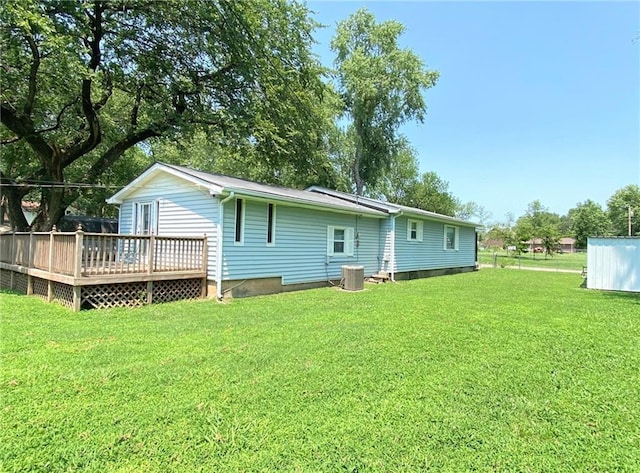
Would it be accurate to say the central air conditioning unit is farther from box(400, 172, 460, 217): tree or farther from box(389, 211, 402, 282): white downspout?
box(400, 172, 460, 217): tree

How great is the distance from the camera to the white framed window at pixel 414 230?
15008 millimetres

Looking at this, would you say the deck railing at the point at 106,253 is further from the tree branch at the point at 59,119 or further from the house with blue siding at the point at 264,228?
the tree branch at the point at 59,119

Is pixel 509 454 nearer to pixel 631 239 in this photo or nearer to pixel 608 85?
pixel 631 239

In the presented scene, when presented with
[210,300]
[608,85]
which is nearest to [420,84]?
[608,85]

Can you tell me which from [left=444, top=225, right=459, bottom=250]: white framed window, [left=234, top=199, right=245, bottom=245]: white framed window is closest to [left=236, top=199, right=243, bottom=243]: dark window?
[left=234, top=199, right=245, bottom=245]: white framed window

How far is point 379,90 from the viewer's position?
26.0 metres

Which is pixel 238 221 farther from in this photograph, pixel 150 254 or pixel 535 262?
pixel 535 262

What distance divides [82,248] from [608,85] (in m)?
17.1

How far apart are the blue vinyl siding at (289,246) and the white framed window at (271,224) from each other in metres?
0.09

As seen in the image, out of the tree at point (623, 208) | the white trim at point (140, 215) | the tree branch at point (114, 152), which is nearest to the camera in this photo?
the white trim at point (140, 215)

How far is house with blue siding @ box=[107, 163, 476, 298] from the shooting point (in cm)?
895

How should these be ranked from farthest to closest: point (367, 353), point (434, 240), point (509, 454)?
point (434, 240)
point (367, 353)
point (509, 454)

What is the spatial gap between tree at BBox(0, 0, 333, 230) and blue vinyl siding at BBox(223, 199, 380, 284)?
23.3 feet

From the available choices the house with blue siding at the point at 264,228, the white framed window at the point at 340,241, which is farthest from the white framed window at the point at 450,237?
the white framed window at the point at 340,241
